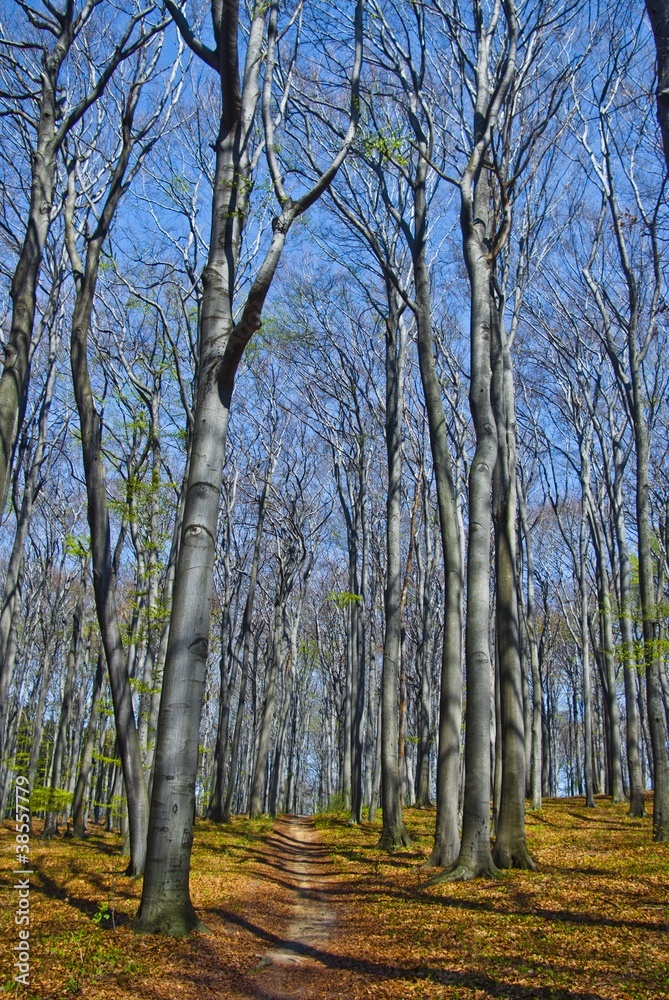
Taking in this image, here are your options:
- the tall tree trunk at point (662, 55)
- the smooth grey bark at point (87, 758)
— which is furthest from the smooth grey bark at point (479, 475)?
the smooth grey bark at point (87, 758)

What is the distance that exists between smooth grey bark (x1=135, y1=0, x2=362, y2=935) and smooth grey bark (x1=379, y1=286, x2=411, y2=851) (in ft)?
23.5

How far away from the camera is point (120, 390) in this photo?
15109 mm

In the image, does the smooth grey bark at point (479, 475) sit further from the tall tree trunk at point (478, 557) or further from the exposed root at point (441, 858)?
the exposed root at point (441, 858)

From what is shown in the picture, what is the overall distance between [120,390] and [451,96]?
8.81m

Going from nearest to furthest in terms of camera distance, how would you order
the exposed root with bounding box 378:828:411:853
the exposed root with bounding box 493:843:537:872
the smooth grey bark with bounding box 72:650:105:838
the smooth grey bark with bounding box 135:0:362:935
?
the smooth grey bark with bounding box 135:0:362:935 < the exposed root with bounding box 493:843:537:872 < the exposed root with bounding box 378:828:411:853 < the smooth grey bark with bounding box 72:650:105:838

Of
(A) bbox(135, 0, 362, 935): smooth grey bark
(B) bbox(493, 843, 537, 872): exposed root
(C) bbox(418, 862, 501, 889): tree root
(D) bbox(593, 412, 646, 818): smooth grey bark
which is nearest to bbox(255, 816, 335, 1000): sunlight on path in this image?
(A) bbox(135, 0, 362, 935): smooth grey bark

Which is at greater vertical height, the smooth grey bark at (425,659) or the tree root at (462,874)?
the smooth grey bark at (425,659)

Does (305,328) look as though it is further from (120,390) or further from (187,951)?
(187,951)

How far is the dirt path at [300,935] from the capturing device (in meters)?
4.91

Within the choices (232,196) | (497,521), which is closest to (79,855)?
(497,521)

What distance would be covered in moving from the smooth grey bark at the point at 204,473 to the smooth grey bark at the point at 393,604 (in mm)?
7172

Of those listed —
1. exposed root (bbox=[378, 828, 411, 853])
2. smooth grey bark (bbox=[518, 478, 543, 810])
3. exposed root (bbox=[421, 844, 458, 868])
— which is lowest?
exposed root (bbox=[378, 828, 411, 853])

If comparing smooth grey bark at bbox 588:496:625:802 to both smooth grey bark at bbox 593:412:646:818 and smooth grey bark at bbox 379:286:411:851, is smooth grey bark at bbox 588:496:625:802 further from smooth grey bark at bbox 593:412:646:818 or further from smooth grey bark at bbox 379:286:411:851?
smooth grey bark at bbox 379:286:411:851

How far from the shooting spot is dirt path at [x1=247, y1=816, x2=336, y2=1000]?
4914mm
